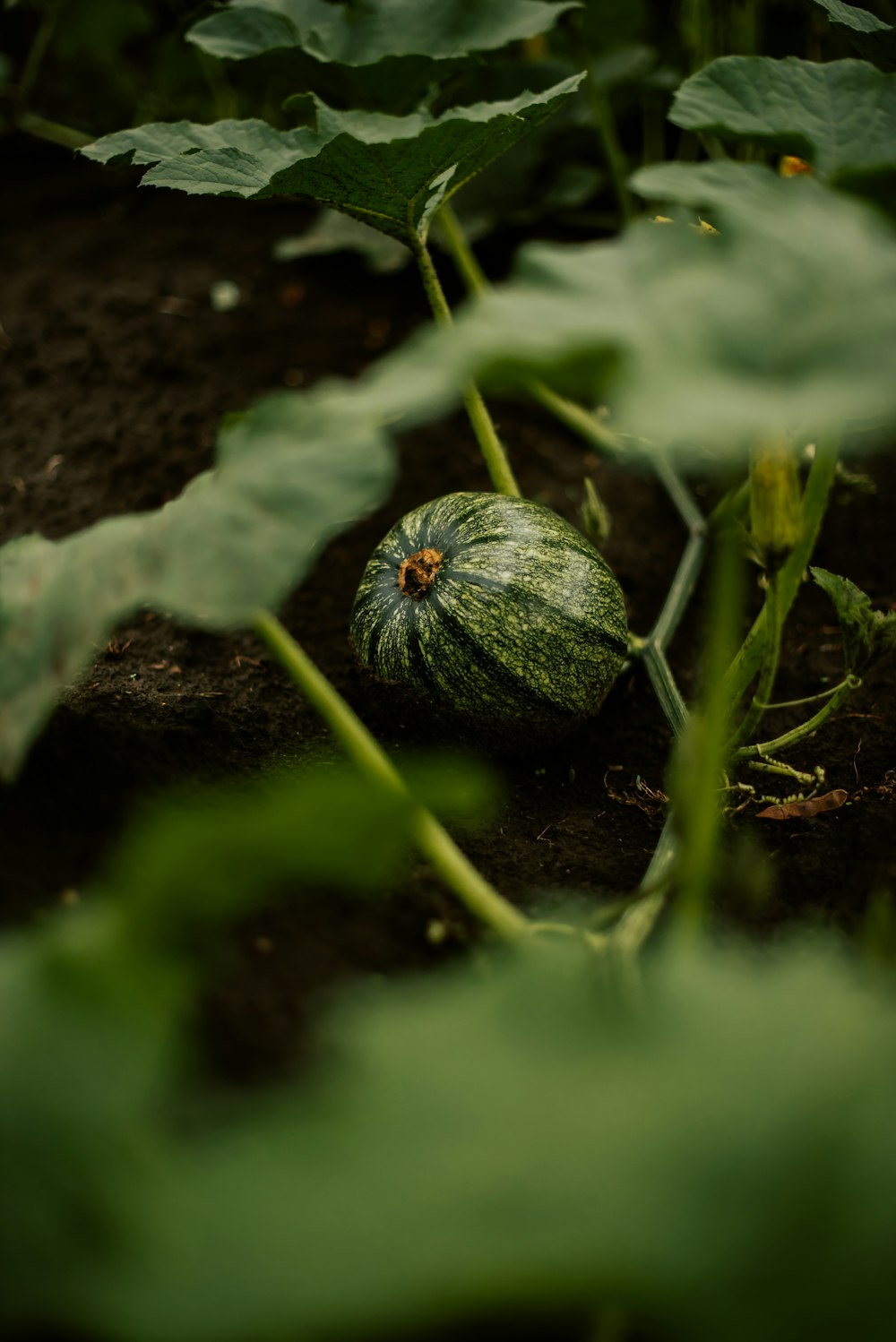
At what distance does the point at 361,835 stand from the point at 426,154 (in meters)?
1.19

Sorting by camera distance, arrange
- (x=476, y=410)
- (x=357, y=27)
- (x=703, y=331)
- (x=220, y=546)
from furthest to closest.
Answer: (x=357, y=27) → (x=476, y=410) → (x=220, y=546) → (x=703, y=331)

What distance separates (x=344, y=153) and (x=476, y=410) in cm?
46

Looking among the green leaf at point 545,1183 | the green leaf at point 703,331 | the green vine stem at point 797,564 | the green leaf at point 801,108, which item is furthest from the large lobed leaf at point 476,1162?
the green leaf at point 801,108

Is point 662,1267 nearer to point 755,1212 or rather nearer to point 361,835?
point 755,1212

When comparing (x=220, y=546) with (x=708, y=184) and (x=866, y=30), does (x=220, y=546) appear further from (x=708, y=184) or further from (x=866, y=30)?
(x=866, y=30)

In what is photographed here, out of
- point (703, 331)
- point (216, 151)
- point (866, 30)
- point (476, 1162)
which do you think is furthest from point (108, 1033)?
point (866, 30)

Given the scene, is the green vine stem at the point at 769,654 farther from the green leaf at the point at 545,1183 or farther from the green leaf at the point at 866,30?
the green leaf at the point at 866,30

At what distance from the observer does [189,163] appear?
63.8 inches

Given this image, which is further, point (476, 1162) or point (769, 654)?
point (769, 654)

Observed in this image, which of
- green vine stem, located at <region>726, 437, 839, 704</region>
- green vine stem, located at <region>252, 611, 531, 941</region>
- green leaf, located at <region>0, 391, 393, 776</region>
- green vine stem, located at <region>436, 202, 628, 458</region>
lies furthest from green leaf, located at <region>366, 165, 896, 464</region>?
green vine stem, located at <region>436, 202, 628, 458</region>

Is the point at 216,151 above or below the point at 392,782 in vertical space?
above

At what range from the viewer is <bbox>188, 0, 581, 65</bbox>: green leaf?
1.99 metres

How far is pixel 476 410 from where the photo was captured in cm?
181

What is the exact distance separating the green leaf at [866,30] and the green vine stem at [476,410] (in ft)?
2.36
